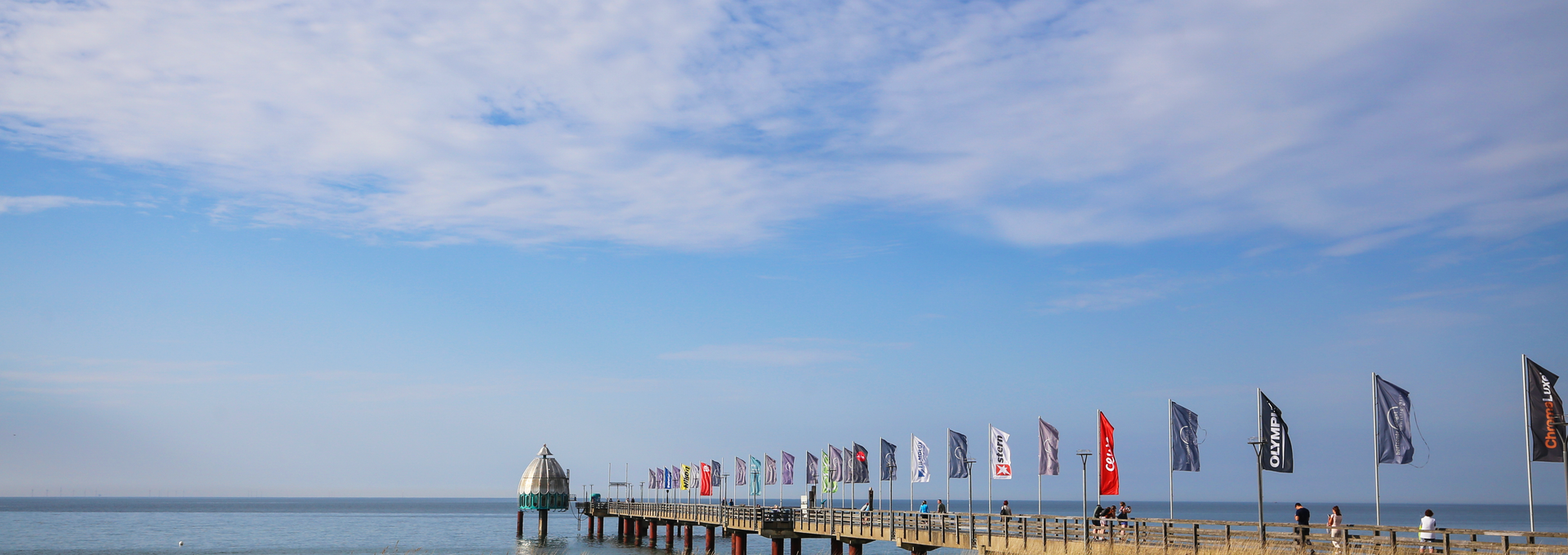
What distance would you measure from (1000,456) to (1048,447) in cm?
237

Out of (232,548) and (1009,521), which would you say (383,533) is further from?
(1009,521)

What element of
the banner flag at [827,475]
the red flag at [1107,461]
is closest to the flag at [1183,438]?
the red flag at [1107,461]

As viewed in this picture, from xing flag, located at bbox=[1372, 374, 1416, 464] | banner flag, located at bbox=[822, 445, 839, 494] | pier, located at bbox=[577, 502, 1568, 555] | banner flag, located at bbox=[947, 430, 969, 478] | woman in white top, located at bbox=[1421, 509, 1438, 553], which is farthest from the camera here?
banner flag, located at bbox=[822, 445, 839, 494]

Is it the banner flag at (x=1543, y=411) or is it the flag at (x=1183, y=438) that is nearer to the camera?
the banner flag at (x=1543, y=411)

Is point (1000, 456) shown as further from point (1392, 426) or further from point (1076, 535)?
point (1392, 426)

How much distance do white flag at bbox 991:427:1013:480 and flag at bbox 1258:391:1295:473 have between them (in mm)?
10121

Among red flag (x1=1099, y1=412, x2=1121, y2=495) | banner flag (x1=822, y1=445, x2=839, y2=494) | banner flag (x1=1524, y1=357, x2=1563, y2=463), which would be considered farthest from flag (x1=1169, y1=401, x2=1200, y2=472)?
banner flag (x1=822, y1=445, x2=839, y2=494)

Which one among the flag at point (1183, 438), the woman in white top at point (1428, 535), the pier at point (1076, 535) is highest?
the flag at point (1183, 438)

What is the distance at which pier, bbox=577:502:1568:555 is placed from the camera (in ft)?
77.8

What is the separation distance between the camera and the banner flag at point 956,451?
41062mm

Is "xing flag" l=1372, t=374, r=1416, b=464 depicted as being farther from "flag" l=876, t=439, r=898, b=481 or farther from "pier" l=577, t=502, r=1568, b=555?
"flag" l=876, t=439, r=898, b=481

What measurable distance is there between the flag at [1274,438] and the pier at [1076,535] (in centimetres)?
170

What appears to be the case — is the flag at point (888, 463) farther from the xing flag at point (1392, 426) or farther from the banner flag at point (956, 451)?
the xing flag at point (1392, 426)

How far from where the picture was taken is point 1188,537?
2823cm
